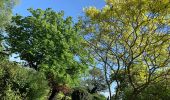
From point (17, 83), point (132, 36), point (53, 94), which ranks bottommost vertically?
point (17, 83)

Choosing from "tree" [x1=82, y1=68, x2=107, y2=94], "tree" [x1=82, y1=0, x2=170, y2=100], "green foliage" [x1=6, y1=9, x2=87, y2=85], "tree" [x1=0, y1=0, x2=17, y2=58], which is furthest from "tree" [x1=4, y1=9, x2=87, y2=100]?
"tree" [x1=82, y1=68, x2=107, y2=94]

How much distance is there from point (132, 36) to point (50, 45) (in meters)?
9.38

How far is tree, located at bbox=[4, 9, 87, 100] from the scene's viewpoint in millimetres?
32531

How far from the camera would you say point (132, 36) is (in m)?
25.4

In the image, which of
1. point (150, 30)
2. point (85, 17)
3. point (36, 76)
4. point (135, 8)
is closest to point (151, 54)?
point (150, 30)

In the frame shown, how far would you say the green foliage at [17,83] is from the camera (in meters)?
24.8

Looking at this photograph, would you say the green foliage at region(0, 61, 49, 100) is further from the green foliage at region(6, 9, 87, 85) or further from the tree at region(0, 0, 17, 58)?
the tree at region(0, 0, 17, 58)

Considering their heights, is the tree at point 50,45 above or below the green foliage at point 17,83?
above

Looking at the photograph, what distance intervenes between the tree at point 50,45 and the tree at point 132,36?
16.2 ft

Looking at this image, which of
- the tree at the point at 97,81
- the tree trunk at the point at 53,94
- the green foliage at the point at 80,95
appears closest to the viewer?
the green foliage at the point at 80,95

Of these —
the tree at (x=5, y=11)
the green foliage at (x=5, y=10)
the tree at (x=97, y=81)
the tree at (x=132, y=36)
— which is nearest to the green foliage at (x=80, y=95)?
the tree at (x=132, y=36)

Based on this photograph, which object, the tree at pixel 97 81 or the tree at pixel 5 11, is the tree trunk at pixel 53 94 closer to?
the tree at pixel 5 11

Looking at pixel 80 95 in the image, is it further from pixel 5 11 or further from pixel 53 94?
pixel 5 11

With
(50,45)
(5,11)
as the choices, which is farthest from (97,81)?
(50,45)
